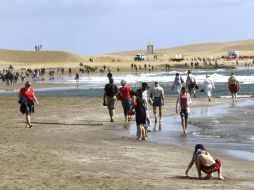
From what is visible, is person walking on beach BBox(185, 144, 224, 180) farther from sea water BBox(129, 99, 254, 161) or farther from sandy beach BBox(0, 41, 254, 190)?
sea water BBox(129, 99, 254, 161)

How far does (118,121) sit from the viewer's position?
939 inches

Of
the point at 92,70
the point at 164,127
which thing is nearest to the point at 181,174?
the point at 164,127

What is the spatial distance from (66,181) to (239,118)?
14166mm

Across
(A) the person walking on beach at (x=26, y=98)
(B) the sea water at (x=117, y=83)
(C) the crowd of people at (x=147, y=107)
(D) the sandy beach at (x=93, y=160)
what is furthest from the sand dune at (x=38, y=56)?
(A) the person walking on beach at (x=26, y=98)

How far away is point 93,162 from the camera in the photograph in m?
13.7

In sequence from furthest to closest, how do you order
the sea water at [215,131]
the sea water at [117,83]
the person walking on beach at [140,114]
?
the sea water at [117,83] < the person walking on beach at [140,114] < the sea water at [215,131]

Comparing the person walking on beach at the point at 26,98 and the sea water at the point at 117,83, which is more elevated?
the person walking on beach at the point at 26,98

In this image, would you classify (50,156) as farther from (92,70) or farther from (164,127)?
(92,70)

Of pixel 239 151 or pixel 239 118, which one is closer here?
pixel 239 151

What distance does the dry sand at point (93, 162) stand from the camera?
11.2 metres

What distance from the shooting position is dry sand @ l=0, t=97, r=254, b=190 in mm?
11195

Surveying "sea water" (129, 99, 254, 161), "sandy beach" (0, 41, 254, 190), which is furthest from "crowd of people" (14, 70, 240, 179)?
"sea water" (129, 99, 254, 161)

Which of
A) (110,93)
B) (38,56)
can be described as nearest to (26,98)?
(110,93)

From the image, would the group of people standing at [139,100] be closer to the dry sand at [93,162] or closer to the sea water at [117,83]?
the dry sand at [93,162]
